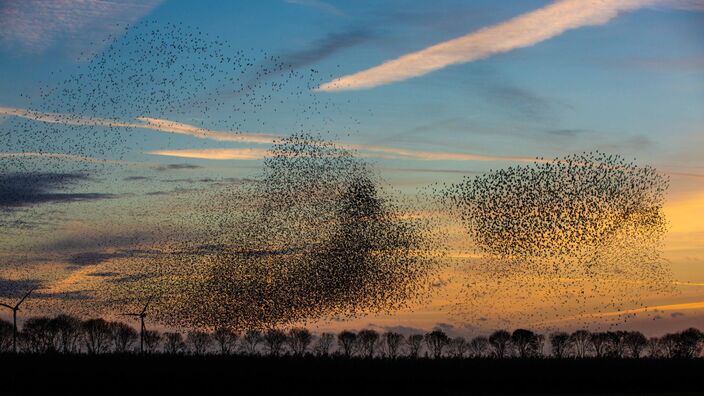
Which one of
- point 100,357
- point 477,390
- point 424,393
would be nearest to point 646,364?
point 477,390

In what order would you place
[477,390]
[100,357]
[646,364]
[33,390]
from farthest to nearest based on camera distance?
[100,357], [646,364], [477,390], [33,390]

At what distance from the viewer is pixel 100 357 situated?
177 metres

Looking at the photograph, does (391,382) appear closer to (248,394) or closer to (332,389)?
(332,389)

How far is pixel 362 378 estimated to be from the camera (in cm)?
13400

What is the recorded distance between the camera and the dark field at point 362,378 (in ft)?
407

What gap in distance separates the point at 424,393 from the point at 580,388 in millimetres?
25640

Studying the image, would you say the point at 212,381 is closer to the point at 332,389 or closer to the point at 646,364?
the point at 332,389

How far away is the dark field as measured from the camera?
124 m

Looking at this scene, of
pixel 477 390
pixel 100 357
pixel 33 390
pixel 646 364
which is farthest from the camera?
pixel 100 357

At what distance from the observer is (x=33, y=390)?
4670 inches

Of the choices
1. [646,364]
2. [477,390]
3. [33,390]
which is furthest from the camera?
[646,364]

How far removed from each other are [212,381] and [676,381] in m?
65.0

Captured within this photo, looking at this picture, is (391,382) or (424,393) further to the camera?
(391,382)

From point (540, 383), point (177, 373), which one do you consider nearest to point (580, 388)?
point (540, 383)
